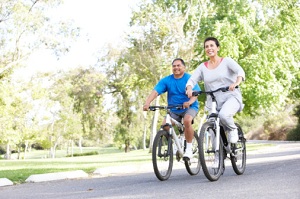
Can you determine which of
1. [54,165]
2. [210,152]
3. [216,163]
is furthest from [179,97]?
[54,165]

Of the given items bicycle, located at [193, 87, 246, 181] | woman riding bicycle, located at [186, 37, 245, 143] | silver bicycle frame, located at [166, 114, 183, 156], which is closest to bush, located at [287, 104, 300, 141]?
silver bicycle frame, located at [166, 114, 183, 156]

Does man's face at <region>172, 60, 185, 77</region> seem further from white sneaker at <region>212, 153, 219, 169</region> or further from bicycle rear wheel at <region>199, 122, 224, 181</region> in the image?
white sneaker at <region>212, 153, 219, 169</region>

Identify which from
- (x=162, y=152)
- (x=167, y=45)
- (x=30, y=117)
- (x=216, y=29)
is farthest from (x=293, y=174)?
(x=30, y=117)

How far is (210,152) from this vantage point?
8359mm

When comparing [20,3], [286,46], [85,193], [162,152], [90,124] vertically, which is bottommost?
[85,193]

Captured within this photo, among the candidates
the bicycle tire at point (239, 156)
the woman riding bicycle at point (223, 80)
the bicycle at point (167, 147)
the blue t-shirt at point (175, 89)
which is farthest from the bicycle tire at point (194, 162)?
the woman riding bicycle at point (223, 80)

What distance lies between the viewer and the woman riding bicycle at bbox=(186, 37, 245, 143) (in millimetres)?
8539

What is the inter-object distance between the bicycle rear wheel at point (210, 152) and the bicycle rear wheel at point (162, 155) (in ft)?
2.86

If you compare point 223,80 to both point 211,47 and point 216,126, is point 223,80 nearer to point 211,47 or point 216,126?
point 211,47

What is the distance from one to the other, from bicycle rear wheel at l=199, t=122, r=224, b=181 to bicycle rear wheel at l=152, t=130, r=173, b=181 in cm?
87

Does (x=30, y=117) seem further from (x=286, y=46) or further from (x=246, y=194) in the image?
(x=246, y=194)

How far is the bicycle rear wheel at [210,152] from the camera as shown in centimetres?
807

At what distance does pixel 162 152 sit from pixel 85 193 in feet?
5.77

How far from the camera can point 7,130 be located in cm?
4275
